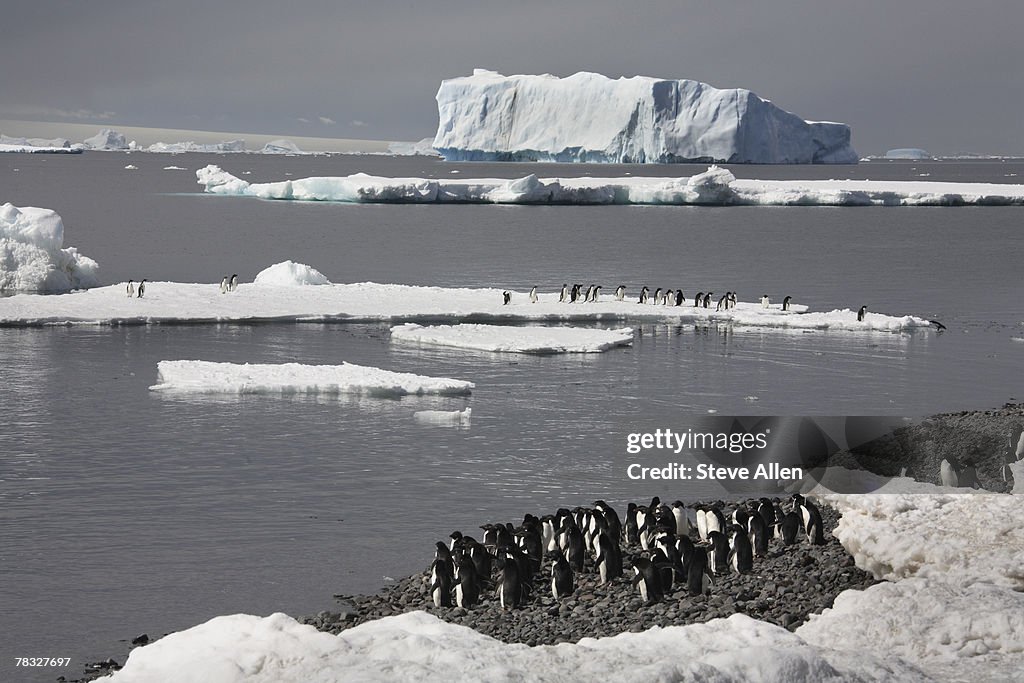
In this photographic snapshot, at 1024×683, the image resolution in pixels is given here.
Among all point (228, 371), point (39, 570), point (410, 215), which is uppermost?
point (410, 215)

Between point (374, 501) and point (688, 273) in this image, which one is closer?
point (374, 501)

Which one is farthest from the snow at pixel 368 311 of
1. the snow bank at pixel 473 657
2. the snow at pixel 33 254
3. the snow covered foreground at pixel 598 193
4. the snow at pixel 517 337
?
the snow covered foreground at pixel 598 193

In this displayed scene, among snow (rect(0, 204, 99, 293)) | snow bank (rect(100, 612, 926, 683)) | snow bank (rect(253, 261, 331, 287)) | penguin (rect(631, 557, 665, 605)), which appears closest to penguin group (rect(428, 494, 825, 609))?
penguin (rect(631, 557, 665, 605))

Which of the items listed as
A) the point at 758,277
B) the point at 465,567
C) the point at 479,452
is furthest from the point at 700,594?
the point at 758,277

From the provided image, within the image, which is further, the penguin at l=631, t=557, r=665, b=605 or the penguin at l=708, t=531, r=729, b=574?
the penguin at l=708, t=531, r=729, b=574

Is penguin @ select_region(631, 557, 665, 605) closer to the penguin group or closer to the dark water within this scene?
the penguin group

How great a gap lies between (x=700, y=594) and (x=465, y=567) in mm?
1794

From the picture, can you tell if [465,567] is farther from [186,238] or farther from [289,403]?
[186,238]

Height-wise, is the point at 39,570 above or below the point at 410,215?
below

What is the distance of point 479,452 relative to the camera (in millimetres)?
14469

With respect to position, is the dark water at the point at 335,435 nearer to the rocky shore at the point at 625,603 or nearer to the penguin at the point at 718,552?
the rocky shore at the point at 625,603

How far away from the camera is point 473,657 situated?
6.54 metres

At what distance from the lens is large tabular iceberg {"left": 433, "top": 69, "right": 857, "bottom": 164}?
9173cm

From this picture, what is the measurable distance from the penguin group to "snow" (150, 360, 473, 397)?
6240 millimetres
